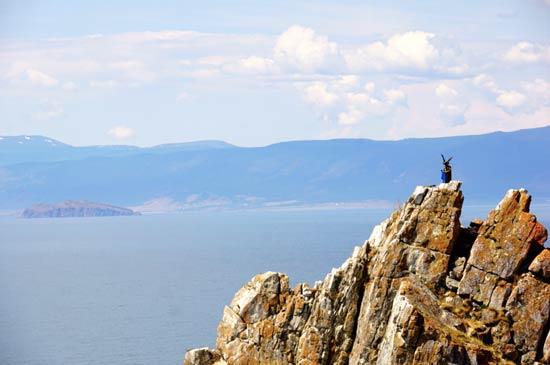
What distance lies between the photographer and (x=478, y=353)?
4762 cm

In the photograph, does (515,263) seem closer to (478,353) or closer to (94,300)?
(478,353)

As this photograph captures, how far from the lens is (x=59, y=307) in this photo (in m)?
182

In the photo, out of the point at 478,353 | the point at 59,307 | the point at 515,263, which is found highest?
the point at 515,263

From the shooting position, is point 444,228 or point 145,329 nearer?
point 444,228

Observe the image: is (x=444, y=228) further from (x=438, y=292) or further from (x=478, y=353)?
(x=478, y=353)

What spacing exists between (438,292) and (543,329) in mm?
4850

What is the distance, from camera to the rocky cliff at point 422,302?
48469 millimetres

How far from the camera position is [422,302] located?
49500 millimetres

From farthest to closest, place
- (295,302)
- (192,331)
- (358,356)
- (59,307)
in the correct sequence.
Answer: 1. (59,307)
2. (192,331)
3. (295,302)
4. (358,356)

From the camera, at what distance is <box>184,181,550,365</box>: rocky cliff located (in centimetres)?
4847

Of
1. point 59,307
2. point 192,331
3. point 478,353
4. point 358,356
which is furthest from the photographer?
point 59,307

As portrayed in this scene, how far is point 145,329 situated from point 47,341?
39.2 ft

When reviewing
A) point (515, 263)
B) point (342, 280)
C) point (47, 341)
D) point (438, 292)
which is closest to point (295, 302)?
point (342, 280)

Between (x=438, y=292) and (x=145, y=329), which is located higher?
(x=438, y=292)
